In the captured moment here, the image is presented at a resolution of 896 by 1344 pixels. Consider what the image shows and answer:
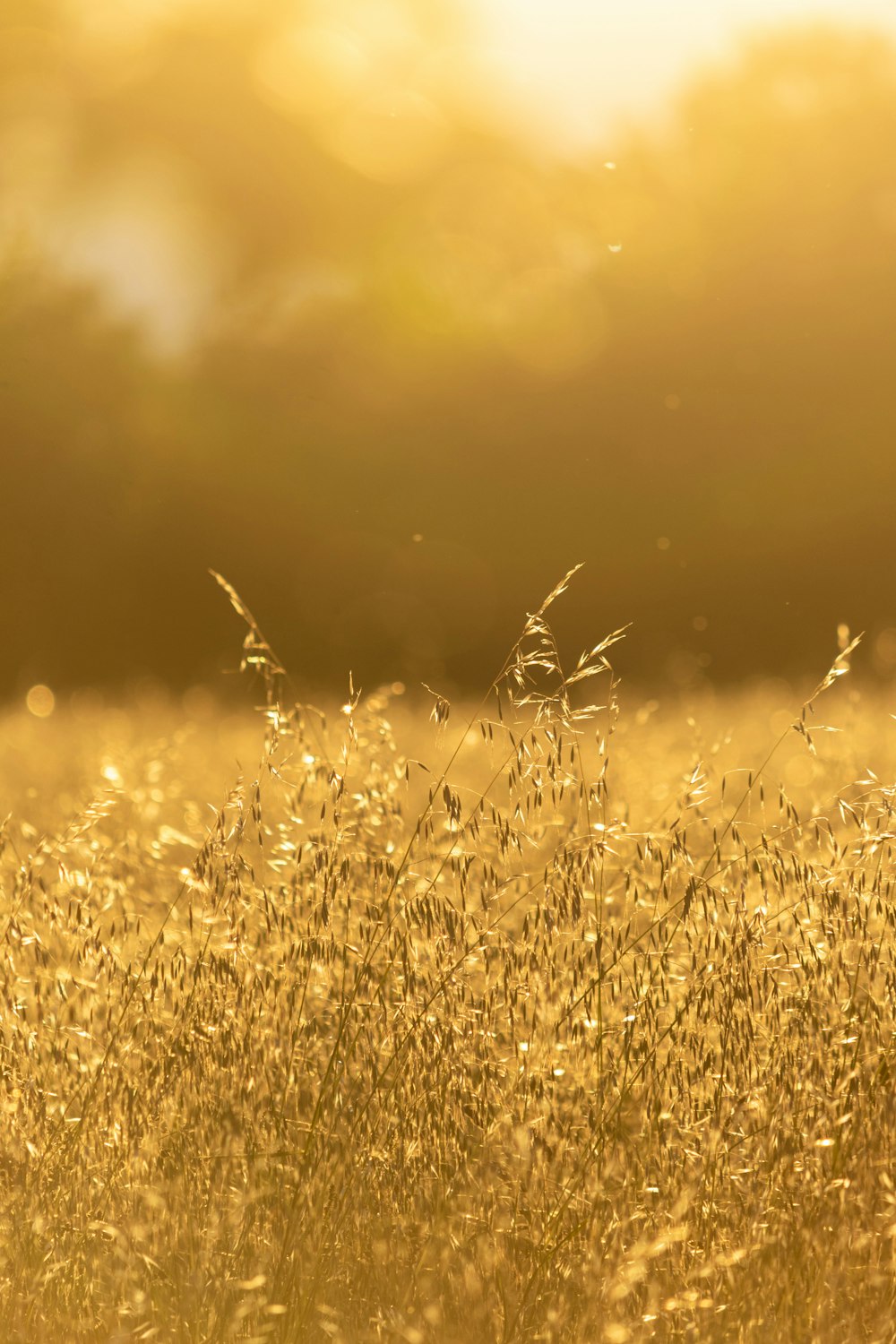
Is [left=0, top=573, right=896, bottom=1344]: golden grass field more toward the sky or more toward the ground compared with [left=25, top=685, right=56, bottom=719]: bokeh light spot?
more toward the sky

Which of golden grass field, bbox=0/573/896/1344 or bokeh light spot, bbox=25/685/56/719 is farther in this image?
bokeh light spot, bbox=25/685/56/719

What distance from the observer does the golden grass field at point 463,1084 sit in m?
1.60

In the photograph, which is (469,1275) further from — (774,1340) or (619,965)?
(619,965)

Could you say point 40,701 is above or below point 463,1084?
below

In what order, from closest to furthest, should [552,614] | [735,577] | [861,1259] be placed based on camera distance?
[861,1259] < [552,614] < [735,577]

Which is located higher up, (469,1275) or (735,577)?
(735,577)

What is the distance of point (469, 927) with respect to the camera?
6.83 feet

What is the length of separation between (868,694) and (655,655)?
3453mm

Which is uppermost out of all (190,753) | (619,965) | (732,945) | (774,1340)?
(732,945)

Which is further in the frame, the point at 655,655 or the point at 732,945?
the point at 655,655

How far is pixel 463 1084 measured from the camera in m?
1.84

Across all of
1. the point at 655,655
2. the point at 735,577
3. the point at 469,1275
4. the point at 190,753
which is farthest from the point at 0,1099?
the point at 735,577

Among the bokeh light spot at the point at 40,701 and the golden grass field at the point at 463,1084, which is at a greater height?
the golden grass field at the point at 463,1084

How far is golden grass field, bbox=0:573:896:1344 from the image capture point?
160 centimetres
